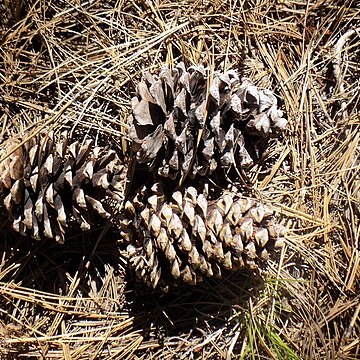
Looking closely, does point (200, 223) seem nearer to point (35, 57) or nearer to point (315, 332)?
point (315, 332)

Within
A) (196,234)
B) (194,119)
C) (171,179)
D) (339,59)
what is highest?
(339,59)

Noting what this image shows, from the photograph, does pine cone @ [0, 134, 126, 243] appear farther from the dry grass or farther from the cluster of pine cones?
the dry grass

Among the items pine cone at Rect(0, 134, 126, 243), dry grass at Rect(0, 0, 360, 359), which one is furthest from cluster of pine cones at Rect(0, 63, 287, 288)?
dry grass at Rect(0, 0, 360, 359)

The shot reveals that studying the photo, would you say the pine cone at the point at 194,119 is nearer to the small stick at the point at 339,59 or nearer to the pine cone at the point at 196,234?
the pine cone at the point at 196,234

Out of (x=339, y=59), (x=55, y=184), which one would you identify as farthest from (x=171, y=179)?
(x=339, y=59)

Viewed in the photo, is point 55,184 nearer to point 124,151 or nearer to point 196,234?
point 124,151

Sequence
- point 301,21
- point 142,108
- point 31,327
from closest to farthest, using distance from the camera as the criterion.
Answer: point 142,108 < point 31,327 < point 301,21

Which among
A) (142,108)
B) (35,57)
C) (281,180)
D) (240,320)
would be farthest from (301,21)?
(240,320)

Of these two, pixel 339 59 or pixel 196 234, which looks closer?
pixel 196 234

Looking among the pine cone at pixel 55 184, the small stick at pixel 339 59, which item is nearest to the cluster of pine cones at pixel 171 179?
the pine cone at pixel 55 184
